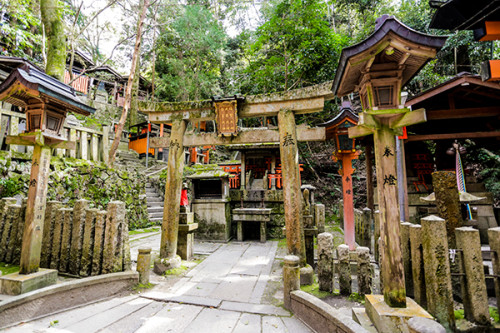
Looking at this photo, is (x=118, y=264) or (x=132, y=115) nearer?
(x=118, y=264)

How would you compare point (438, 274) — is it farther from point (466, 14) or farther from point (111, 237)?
point (111, 237)

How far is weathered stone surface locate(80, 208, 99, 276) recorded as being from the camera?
4387 mm

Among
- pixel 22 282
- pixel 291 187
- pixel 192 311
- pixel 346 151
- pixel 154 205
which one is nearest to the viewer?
pixel 22 282

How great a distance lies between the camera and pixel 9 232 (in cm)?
478

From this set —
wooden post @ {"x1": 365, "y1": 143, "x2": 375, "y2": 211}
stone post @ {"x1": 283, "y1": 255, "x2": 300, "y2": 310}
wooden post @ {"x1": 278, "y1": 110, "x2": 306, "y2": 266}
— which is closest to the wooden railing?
wooden post @ {"x1": 278, "y1": 110, "x2": 306, "y2": 266}

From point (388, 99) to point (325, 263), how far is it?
300cm

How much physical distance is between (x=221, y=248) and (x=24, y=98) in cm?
675

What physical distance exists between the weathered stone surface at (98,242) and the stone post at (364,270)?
4.97m

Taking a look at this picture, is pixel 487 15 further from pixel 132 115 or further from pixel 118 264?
pixel 132 115

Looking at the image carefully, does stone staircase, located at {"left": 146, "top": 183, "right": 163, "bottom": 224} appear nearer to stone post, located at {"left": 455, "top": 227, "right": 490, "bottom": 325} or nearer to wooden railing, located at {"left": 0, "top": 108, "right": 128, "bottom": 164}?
wooden railing, located at {"left": 0, "top": 108, "right": 128, "bottom": 164}

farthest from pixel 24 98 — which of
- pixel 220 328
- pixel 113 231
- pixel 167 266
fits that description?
pixel 220 328

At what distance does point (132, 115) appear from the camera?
2005 centimetres

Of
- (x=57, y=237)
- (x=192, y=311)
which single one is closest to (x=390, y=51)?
(x=192, y=311)

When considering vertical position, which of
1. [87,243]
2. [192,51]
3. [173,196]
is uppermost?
[192,51]
